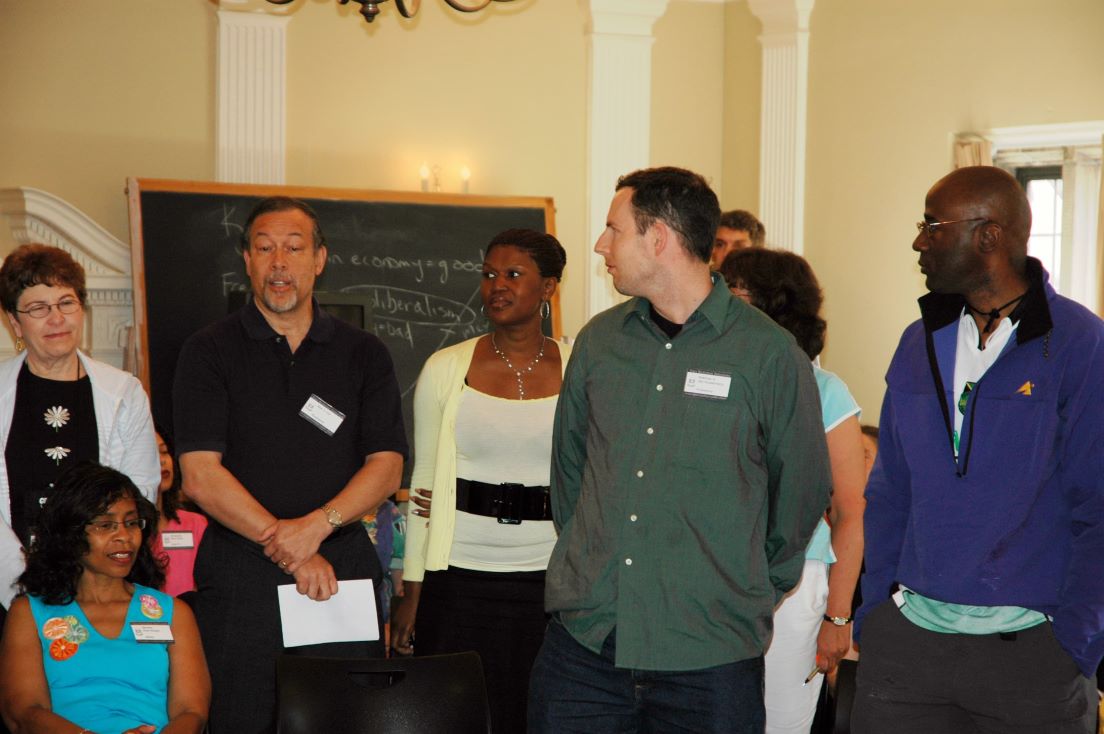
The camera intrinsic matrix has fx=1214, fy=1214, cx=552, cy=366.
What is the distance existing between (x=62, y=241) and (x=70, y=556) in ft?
12.2

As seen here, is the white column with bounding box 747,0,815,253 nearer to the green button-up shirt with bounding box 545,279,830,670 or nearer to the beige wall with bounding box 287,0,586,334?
the beige wall with bounding box 287,0,586,334

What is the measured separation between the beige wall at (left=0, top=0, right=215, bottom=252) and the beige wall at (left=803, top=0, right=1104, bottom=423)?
3859mm

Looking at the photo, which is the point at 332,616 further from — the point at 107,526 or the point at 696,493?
the point at 696,493

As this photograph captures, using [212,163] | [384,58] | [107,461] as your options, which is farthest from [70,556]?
[384,58]

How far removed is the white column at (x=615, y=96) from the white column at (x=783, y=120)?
76cm

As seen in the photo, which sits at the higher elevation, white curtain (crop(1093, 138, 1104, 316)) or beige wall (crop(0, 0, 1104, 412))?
beige wall (crop(0, 0, 1104, 412))

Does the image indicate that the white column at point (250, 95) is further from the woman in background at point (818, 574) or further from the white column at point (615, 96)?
the woman in background at point (818, 574)

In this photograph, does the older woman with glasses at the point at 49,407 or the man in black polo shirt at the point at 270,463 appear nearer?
the man in black polo shirt at the point at 270,463

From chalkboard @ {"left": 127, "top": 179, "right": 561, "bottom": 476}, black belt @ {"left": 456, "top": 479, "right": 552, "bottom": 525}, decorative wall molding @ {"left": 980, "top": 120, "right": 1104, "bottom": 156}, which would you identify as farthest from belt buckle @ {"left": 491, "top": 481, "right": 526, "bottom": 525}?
decorative wall molding @ {"left": 980, "top": 120, "right": 1104, "bottom": 156}

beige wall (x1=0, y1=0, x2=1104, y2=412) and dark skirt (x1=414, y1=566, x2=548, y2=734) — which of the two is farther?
beige wall (x1=0, y1=0, x2=1104, y2=412)

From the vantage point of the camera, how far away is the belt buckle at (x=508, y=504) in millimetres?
3086

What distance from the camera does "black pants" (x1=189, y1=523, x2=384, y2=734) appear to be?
9.21ft

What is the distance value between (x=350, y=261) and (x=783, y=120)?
10.3 ft

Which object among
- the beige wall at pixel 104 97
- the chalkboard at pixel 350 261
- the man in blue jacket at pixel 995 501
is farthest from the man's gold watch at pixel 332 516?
the beige wall at pixel 104 97
